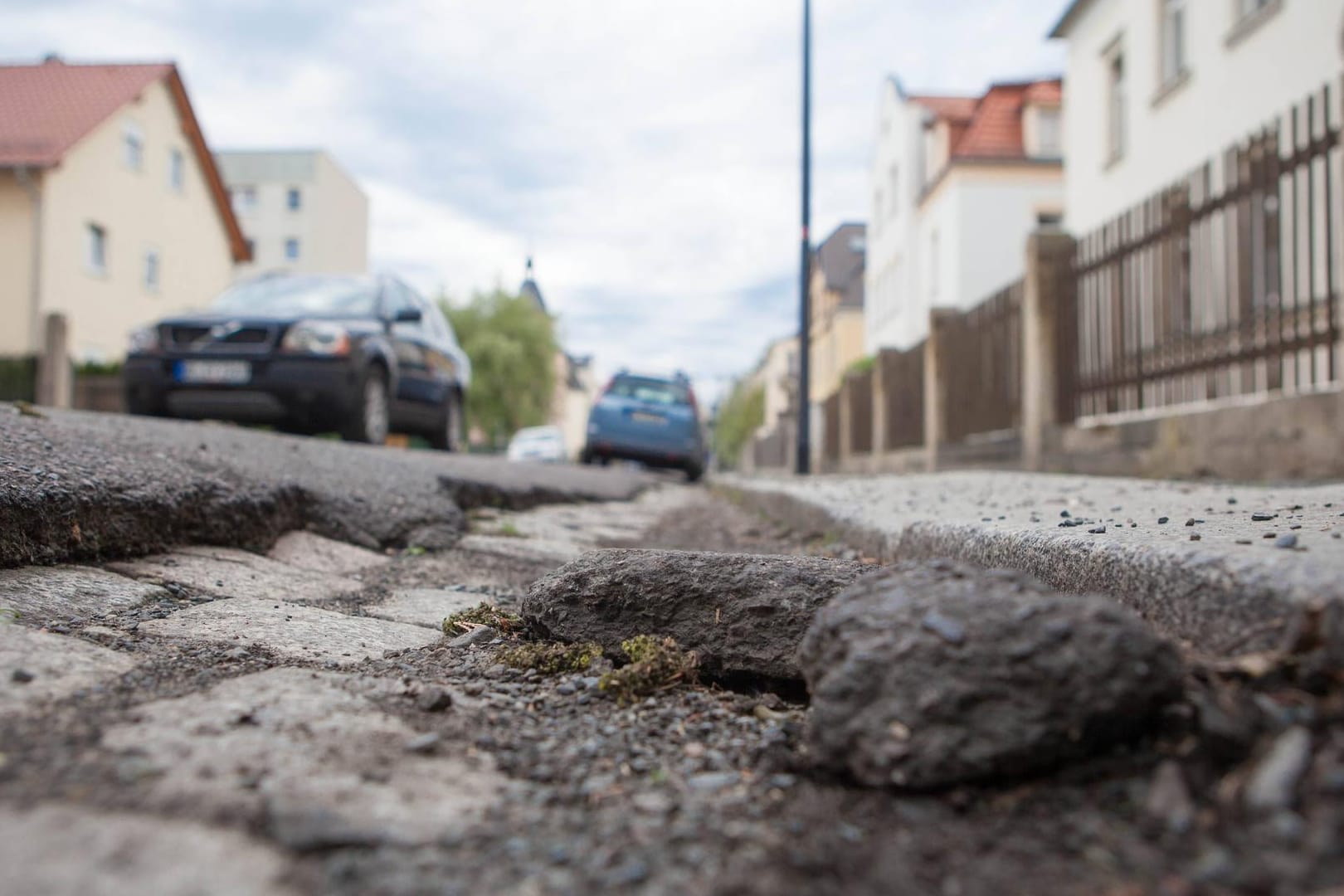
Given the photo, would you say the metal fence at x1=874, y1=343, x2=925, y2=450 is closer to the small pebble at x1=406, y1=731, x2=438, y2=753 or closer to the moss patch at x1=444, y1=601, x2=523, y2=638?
the moss patch at x1=444, y1=601, x2=523, y2=638

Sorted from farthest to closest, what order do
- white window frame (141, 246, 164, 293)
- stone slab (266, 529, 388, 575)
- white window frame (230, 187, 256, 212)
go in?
white window frame (230, 187, 256, 212)
white window frame (141, 246, 164, 293)
stone slab (266, 529, 388, 575)

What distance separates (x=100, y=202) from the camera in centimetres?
2162

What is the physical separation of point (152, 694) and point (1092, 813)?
129 cm

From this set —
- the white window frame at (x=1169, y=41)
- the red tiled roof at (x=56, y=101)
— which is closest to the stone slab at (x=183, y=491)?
the white window frame at (x=1169, y=41)

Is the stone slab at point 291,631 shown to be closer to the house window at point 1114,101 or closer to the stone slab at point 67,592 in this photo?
the stone slab at point 67,592

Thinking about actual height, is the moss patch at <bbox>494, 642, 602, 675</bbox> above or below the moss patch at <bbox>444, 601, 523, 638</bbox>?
below

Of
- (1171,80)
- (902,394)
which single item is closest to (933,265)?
(902,394)

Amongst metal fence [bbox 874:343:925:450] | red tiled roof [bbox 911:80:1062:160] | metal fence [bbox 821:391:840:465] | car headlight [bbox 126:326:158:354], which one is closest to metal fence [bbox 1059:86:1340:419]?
metal fence [bbox 874:343:925:450]

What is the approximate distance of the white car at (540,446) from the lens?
24625mm

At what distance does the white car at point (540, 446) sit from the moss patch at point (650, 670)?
864 inches

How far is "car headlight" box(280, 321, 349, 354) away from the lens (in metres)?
7.61

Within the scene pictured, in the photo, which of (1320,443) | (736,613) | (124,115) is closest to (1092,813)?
(736,613)

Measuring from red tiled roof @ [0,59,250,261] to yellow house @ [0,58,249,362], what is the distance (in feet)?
0.12

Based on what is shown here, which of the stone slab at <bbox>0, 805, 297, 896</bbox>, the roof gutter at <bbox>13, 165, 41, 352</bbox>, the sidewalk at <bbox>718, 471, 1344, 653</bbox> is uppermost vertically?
the roof gutter at <bbox>13, 165, 41, 352</bbox>
